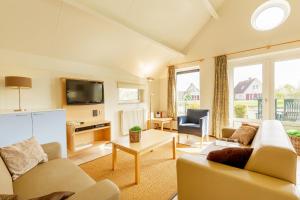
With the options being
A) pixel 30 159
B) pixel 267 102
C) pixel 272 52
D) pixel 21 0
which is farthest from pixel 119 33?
pixel 267 102

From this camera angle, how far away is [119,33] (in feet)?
10.3

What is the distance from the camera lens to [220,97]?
12.7 ft

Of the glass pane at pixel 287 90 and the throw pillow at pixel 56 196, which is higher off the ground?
the glass pane at pixel 287 90

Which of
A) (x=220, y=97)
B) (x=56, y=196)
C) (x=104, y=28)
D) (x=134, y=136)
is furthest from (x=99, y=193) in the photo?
(x=220, y=97)

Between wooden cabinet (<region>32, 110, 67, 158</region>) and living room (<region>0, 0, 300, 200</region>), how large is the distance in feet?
0.05

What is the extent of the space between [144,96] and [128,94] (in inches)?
23.5

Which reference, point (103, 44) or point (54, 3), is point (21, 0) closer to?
point (54, 3)

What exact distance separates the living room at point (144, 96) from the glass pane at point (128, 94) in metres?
0.04

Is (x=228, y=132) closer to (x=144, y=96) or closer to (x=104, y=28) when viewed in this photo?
(x=144, y=96)

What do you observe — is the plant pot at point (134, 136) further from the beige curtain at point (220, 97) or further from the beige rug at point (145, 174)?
the beige curtain at point (220, 97)

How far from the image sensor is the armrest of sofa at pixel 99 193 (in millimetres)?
928

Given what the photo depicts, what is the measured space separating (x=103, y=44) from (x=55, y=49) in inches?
35.2

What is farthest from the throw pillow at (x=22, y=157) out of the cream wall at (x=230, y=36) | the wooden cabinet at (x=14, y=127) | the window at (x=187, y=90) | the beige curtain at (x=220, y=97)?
the window at (x=187, y=90)

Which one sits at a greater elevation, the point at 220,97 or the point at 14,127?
the point at 220,97
